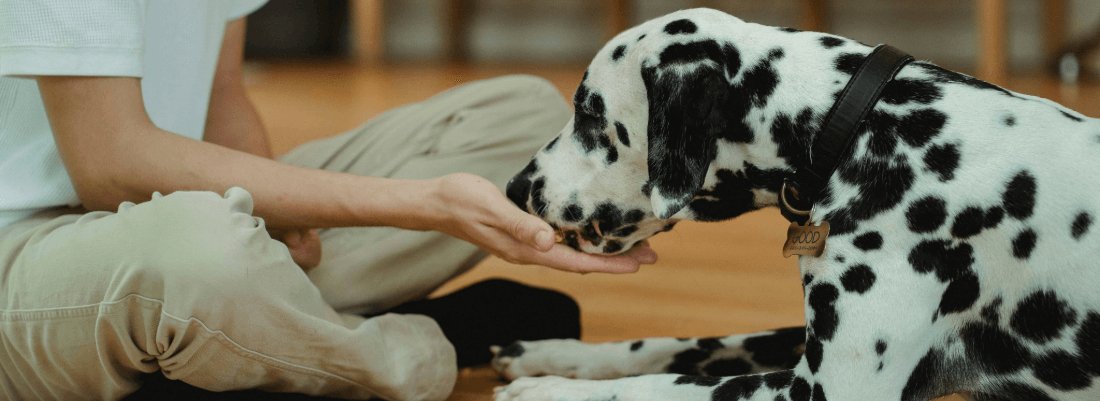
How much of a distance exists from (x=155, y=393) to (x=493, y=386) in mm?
587

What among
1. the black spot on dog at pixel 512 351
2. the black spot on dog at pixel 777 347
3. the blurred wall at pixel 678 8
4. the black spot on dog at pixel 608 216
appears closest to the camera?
the black spot on dog at pixel 608 216

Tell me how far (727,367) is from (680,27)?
0.65 m

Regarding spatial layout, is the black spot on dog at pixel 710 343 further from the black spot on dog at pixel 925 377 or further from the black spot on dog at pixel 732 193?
the black spot on dog at pixel 925 377

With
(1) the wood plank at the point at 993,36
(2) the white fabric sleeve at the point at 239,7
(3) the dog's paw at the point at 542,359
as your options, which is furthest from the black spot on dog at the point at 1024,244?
(1) the wood plank at the point at 993,36

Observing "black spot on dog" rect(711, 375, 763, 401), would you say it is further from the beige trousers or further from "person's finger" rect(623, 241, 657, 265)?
the beige trousers

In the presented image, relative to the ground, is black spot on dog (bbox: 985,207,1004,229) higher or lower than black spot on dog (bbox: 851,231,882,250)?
higher

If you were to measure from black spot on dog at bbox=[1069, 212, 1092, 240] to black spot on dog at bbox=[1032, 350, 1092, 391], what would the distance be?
164mm

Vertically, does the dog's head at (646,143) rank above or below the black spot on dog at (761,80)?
below

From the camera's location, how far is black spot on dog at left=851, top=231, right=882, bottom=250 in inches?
62.6

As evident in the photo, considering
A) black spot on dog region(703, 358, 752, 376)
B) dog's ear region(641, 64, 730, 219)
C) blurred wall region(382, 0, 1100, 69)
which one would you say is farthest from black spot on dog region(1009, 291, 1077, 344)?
blurred wall region(382, 0, 1100, 69)

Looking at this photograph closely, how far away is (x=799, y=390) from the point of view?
165 centimetres

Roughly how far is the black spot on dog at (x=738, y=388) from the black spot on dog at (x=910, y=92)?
17.0 inches

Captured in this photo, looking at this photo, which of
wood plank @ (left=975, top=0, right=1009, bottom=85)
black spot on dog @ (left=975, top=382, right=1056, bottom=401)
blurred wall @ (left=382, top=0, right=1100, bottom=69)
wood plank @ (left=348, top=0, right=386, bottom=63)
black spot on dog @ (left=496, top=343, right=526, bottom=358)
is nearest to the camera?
black spot on dog @ (left=975, top=382, right=1056, bottom=401)

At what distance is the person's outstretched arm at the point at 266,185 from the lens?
5.98ft
